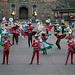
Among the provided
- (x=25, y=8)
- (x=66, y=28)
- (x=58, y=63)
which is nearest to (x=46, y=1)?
(x=25, y=8)

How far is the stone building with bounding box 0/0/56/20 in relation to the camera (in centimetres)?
6575

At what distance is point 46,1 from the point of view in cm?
6631

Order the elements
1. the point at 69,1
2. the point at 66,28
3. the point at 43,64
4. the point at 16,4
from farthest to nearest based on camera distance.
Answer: the point at 69,1
the point at 16,4
the point at 66,28
the point at 43,64

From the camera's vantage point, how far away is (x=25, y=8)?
220 feet

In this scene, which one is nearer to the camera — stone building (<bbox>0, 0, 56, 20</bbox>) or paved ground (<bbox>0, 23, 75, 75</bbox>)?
paved ground (<bbox>0, 23, 75, 75</bbox>)

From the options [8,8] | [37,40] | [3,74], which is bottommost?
[3,74]

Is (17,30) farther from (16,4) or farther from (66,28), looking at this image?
(16,4)

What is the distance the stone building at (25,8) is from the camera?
6575 centimetres

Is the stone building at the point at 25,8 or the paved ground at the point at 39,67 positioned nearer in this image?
the paved ground at the point at 39,67

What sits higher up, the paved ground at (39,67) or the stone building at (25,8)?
the stone building at (25,8)

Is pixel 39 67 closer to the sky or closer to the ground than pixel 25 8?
closer to the ground

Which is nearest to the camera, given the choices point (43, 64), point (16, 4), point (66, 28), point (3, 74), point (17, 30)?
point (3, 74)

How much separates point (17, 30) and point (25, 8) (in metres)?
48.3

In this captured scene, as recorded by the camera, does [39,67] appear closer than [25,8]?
Yes
